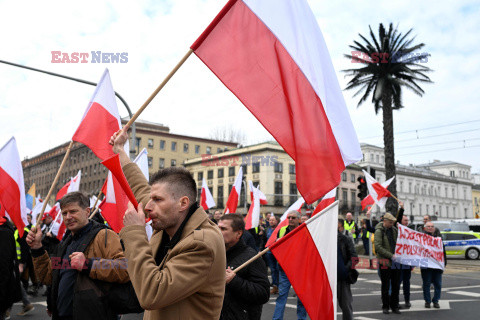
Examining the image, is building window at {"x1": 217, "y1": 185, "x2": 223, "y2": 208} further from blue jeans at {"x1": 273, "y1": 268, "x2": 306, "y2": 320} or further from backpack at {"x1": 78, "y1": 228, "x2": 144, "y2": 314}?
backpack at {"x1": 78, "y1": 228, "x2": 144, "y2": 314}

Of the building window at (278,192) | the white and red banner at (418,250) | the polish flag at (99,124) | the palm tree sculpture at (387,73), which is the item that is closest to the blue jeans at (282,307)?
Result: the white and red banner at (418,250)

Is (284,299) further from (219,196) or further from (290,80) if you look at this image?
(219,196)

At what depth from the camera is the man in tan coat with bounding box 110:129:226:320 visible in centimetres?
238

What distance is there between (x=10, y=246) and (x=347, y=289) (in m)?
5.11

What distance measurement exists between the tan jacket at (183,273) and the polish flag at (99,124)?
3060 millimetres

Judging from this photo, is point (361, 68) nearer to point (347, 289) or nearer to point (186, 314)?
point (347, 289)

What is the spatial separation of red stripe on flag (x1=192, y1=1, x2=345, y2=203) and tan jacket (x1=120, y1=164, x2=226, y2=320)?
1.58 meters

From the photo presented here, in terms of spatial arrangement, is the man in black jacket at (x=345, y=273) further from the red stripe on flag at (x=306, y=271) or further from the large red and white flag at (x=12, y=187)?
the large red and white flag at (x=12, y=187)

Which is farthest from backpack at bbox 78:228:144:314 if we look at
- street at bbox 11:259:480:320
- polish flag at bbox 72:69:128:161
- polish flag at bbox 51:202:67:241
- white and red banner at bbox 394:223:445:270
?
white and red banner at bbox 394:223:445:270

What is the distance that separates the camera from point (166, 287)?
2.36 metres

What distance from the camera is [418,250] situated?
1069 cm

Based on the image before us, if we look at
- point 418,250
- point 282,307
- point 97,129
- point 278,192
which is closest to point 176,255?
point 97,129

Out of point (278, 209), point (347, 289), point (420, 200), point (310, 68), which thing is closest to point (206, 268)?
point (310, 68)

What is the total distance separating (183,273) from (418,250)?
371 inches
